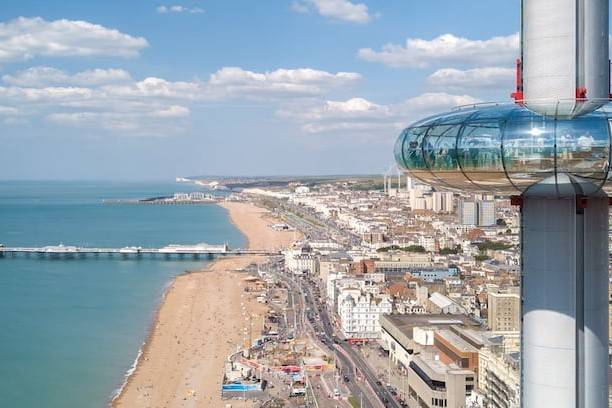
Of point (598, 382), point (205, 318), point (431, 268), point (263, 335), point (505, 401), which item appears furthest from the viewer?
point (431, 268)

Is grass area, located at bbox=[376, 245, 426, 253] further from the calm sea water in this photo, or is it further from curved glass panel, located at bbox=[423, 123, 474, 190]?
curved glass panel, located at bbox=[423, 123, 474, 190]

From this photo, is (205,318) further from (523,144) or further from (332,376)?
(523,144)

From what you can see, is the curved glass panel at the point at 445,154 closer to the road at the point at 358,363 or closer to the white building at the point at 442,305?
the road at the point at 358,363

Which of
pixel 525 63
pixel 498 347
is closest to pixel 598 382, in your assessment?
Answer: pixel 525 63

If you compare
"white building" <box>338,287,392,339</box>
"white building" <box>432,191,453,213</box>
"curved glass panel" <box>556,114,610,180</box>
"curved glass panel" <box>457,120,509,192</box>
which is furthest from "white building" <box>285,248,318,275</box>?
"white building" <box>432,191,453,213</box>

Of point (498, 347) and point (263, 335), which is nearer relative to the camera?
point (498, 347)

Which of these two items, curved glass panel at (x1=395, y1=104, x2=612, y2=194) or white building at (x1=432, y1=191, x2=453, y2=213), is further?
white building at (x1=432, y1=191, x2=453, y2=213)

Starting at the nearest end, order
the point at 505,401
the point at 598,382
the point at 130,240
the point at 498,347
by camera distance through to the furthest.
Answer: the point at 598,382 → the point at 505,401 → the point at 498,347 → the point at 130,240
